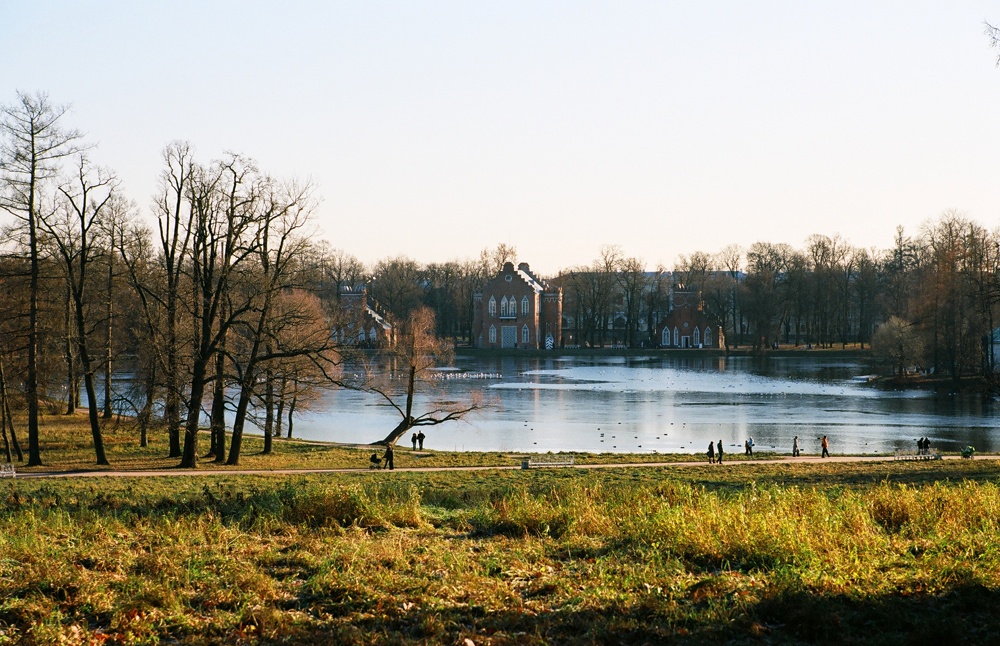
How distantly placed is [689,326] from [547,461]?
8634 centimetres

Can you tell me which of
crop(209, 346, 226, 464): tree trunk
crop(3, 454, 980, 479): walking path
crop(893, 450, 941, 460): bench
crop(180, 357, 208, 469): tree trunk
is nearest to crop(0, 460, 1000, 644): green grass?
crop(3, 454, 980, 479): walking path

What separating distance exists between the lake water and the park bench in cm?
752

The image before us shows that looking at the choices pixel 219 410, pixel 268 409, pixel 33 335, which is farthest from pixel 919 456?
pixel 33 335

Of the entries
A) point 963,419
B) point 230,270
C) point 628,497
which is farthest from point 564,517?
point 963,419

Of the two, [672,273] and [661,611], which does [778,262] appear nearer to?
[672,273]

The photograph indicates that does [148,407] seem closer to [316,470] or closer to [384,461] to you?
[316,470]

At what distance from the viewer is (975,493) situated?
446 inches

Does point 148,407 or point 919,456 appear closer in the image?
point 148,407

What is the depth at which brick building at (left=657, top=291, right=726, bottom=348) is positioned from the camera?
108188 millimetres

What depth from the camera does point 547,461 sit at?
83.7 feet

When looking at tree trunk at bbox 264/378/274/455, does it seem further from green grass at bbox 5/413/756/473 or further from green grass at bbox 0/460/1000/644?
green grass at bbox 0/460/1000/644

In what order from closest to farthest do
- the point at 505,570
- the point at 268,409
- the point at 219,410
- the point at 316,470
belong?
1. the point at 505,570
2. the point at 316,470
3. the point at 219,410
4. the point at 268,409

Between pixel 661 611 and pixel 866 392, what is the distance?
56.3 m

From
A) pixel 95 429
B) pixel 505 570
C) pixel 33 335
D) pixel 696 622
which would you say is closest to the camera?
pixel 696 622
